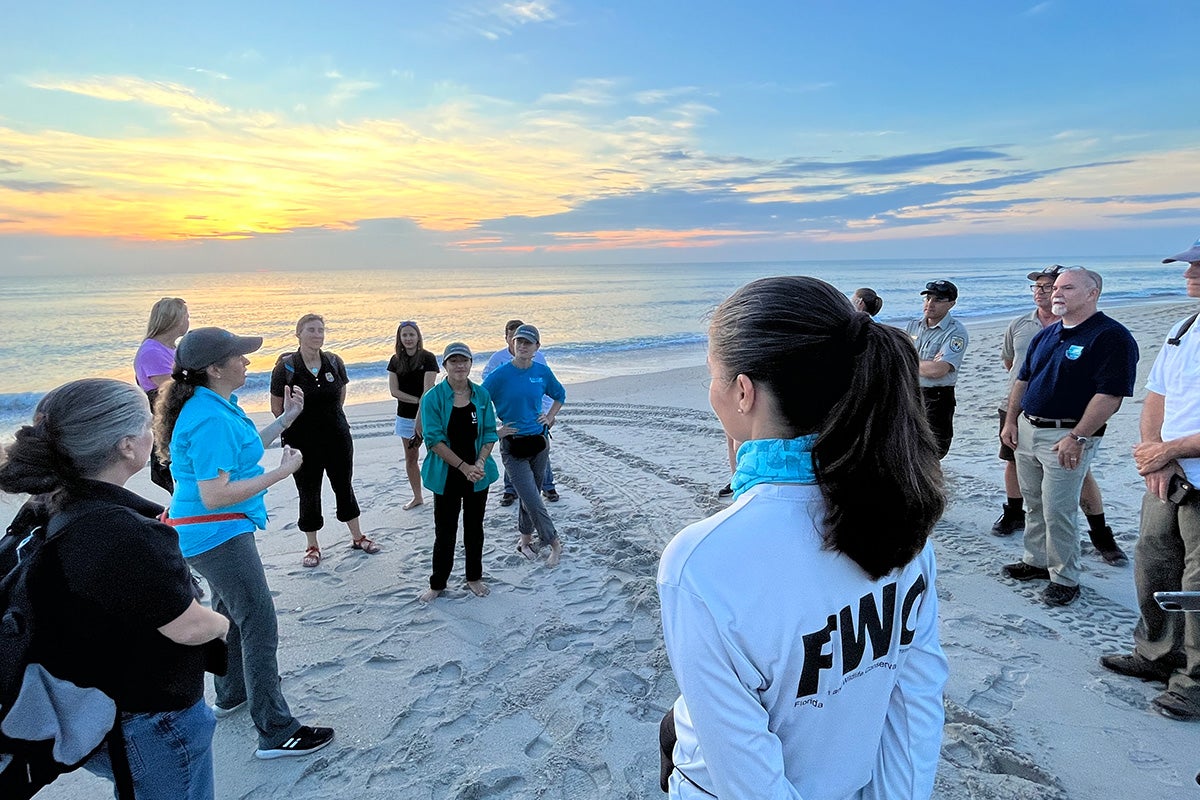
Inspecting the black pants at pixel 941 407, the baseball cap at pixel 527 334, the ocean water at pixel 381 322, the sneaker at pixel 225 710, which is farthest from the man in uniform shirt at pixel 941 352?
the ocean water at pixel 381 322

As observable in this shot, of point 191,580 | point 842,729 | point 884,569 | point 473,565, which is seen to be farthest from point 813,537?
point 473,565

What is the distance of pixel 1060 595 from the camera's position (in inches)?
176

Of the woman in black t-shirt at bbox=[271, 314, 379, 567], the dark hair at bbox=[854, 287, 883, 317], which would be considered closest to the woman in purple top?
the woman in black t-shirt at bbox=[271, 314, 379, 567]

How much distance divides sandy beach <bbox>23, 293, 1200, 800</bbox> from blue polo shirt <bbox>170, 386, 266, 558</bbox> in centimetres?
71

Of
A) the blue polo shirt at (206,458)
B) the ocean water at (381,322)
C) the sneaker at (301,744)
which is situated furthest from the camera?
the ocean water at (381,322)

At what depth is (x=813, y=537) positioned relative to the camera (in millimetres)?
1158

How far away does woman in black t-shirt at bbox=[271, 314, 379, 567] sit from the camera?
201 inches

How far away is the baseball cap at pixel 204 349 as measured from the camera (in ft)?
9.75

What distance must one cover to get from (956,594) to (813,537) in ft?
14.3

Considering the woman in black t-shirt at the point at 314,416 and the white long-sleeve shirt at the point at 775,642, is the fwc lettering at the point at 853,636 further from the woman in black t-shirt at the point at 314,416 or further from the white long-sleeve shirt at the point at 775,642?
the woman in black t-shirt at the point at 314,416

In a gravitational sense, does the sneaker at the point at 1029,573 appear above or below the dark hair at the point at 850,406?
below

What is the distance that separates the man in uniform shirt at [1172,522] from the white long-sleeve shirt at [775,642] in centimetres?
307

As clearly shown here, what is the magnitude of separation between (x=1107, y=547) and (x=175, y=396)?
6.43 metres

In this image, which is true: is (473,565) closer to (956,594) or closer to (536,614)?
(536,614)
